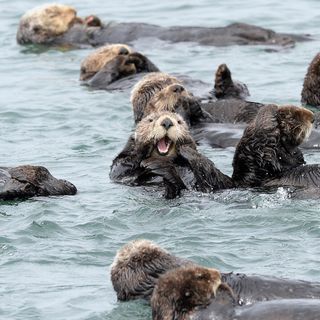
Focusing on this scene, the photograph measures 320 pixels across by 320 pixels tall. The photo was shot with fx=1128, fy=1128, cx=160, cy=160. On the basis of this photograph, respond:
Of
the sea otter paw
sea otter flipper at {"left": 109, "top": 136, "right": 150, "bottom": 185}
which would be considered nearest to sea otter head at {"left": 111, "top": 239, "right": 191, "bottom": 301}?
the sea otter paw

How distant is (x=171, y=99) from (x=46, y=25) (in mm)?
6471

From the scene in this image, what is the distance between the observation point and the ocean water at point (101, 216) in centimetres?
697

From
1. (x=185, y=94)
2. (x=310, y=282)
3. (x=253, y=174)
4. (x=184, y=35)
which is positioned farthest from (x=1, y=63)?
(x=310, y=282)

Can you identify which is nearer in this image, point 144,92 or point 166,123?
point 166,123

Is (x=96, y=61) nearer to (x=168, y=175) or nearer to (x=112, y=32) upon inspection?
(x=112, y=32)

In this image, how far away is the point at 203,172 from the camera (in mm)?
8617

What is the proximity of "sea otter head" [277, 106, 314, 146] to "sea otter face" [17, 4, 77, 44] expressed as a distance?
334 inches

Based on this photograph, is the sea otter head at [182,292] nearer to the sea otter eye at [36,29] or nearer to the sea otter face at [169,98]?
the sea otter face at [169,98]

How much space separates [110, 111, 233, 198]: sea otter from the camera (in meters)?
8.62

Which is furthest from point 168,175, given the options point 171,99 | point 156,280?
point 171,99

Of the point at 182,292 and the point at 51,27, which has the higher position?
Answer: the point at 182,292

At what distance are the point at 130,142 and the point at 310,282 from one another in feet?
11.5

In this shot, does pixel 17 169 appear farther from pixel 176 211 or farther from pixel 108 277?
pixel 108 277

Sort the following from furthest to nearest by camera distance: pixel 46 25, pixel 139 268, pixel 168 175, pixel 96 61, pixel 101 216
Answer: pixel 46 25 < pixel 96 61 < pixel 168 175 < pixel 101 216 < pixel 139 268
